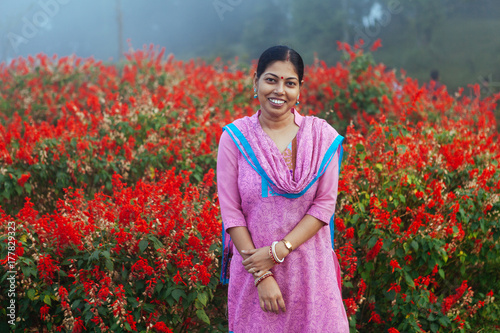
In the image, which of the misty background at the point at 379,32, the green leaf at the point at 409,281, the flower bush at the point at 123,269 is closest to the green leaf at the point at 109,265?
the flower bush at the point at 123,269

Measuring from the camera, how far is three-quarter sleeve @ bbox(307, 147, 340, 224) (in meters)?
2.06

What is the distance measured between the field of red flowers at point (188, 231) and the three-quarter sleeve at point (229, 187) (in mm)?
805

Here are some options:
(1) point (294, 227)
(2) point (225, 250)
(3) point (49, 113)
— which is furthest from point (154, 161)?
(3) point (49, 113)

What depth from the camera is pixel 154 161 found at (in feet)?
14.9

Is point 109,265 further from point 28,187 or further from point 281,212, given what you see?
point 28,187

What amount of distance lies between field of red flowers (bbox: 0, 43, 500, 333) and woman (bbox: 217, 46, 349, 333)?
2.61 ft

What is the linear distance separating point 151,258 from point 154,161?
1656 mm

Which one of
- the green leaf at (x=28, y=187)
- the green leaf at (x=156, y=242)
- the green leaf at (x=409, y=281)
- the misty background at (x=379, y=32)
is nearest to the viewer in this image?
the green leaf at (x=156, y=242)

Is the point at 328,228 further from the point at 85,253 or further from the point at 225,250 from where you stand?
the point at 85,253

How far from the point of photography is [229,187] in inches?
83.1

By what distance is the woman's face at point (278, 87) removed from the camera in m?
2.09

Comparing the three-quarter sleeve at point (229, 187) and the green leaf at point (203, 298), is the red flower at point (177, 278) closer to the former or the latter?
the green leaf at point (203, 298)

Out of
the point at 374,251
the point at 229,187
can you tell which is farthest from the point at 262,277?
the point at 374,251

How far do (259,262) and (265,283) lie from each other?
87 mm
